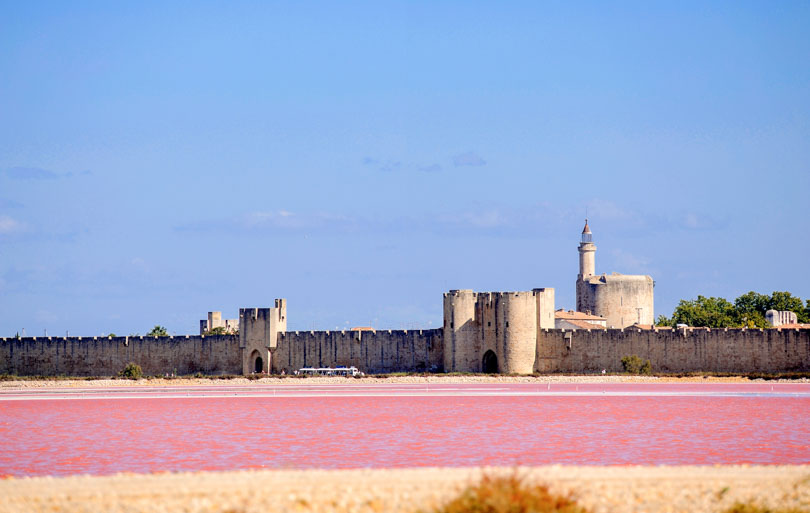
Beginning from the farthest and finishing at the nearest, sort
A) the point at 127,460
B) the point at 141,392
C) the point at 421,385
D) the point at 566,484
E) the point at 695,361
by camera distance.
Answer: the point at 695,361
the point at 421,385
the point at 141,392
the point at 127,460
the point at 566,484

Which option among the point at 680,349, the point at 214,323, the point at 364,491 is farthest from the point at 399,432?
the point at 214,323

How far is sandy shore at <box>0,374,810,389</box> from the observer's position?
4759 centimetres

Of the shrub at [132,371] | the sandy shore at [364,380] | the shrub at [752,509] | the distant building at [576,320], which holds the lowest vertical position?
the shrub at [752,509]

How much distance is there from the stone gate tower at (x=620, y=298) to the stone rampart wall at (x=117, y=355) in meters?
26.9

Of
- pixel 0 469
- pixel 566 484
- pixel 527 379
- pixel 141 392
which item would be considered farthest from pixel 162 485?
pixel 527 379

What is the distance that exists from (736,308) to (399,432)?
195ft

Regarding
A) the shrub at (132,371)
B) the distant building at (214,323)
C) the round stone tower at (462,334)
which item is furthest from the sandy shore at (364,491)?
the distant building at (214,323)

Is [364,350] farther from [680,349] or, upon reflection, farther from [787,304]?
[787,304]

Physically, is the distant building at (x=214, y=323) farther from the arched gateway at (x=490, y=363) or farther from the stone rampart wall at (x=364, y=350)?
the arched gateway at (x=490, y=363)

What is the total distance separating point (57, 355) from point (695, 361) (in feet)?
102

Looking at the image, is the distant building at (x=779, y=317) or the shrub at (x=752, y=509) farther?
the distant building at (x=779, y=317)

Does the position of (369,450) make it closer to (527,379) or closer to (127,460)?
(127,460)

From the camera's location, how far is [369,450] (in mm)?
21125

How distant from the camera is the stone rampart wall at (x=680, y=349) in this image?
4950cm
